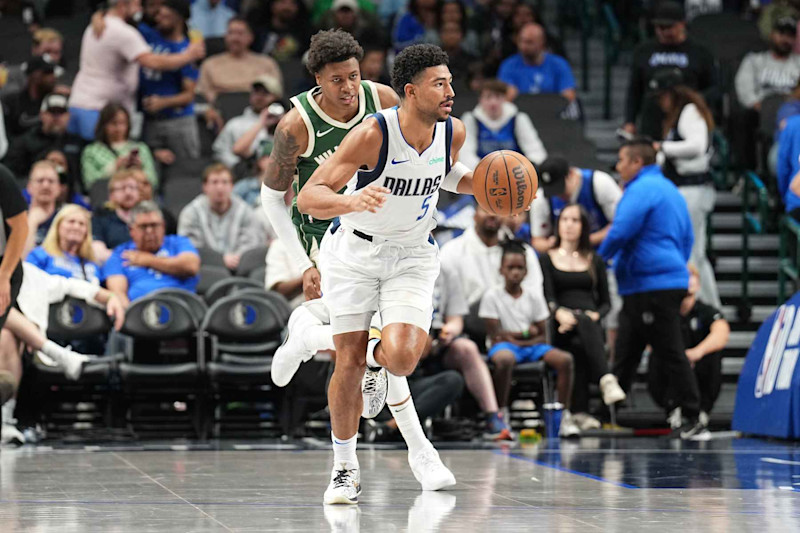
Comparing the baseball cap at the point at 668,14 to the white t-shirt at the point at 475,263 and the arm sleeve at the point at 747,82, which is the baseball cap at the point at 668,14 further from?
the white t-shirt at the point at 475,263

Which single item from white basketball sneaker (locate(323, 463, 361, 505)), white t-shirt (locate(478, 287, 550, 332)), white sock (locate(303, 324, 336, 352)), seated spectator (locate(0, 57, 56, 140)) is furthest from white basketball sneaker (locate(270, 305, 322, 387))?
seated spectator (locate(0, 57, 56, 140))

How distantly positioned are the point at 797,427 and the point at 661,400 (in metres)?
1.51

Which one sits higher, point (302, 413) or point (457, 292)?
point (457, 292)

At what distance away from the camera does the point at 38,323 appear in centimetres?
977

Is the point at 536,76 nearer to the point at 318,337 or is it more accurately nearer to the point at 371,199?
the point at 318,337

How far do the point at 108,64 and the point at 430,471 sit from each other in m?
7.55

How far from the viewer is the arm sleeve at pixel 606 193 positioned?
11.3 metres

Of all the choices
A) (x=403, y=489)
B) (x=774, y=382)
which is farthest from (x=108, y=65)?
(x=403, y=489)

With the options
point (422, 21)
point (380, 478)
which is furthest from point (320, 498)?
point (422, 21)

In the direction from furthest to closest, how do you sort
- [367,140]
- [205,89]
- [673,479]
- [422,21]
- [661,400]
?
[422,21]
[205,89]
[661,400]
[673,479]
[367,140]

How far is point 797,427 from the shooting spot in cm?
928

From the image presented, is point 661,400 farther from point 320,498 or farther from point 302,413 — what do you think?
point 320,498

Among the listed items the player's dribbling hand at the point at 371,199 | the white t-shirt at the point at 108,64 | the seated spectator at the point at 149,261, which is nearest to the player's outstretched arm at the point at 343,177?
the player's dribbling hand at the point at 371,199

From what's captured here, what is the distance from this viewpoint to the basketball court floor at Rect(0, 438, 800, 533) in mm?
5316
